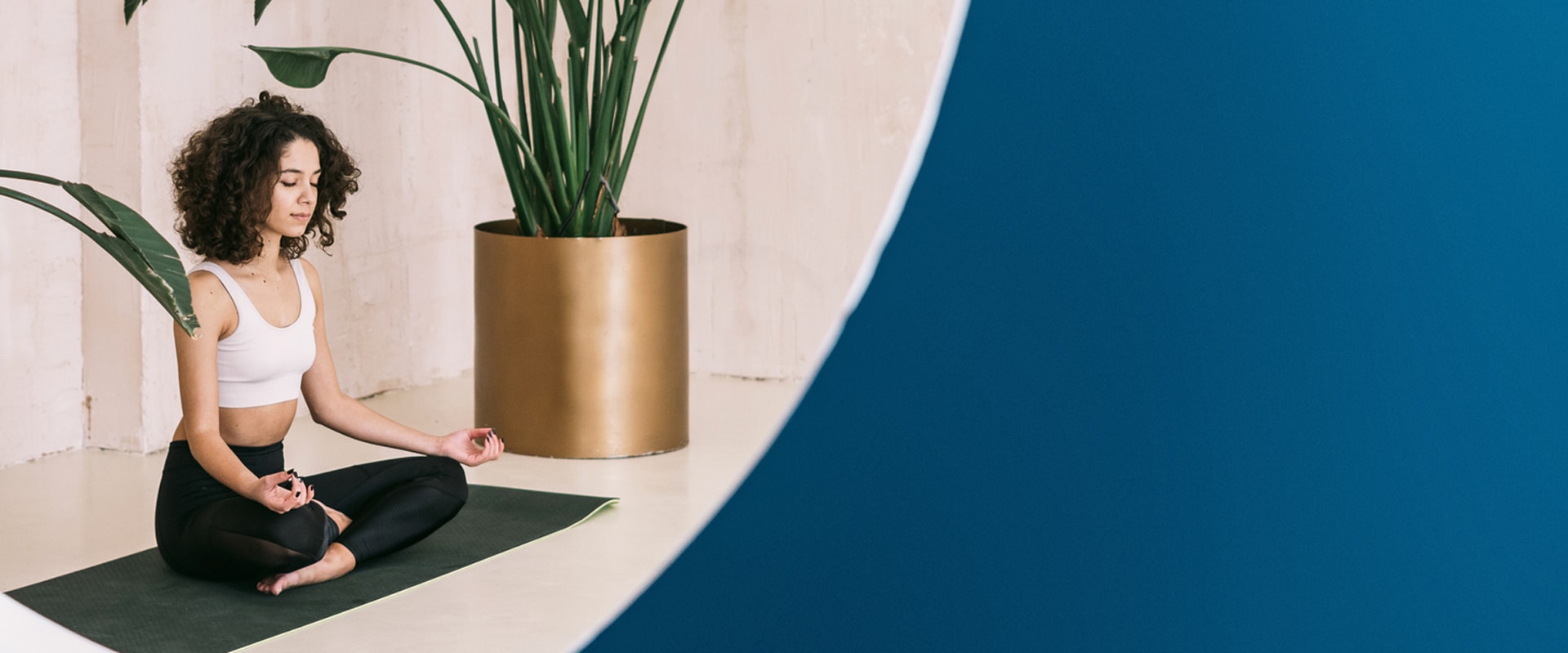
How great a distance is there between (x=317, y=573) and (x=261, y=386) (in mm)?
280

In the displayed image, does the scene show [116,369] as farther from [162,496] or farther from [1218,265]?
[1218,265]

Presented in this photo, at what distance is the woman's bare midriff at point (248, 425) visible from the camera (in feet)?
7.92

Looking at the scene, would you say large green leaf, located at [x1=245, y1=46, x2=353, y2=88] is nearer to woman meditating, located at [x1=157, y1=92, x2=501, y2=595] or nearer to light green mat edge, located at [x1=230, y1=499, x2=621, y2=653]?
woman meditating, located at [x1=157, y1=92, x2=501, y2=595]

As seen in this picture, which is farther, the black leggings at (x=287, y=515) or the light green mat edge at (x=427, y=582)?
the black leggings at (x=287, y=515)

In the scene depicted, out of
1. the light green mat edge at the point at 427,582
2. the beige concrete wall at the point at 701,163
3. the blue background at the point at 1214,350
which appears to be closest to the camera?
the blue background at the point at 1214,350

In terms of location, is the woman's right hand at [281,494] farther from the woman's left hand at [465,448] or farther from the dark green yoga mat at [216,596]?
the woman's left hand at [465,448]

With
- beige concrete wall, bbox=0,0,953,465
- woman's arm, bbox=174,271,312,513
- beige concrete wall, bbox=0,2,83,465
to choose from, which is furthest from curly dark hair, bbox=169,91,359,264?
beige concrete wall, bbox=0,0,953,465

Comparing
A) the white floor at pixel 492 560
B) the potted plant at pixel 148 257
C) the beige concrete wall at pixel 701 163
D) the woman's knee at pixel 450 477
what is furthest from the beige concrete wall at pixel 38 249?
the potted plant at pixel 148 257

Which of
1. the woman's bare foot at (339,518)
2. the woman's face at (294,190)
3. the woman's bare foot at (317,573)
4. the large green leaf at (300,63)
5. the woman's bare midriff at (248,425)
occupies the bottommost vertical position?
the woman's bare foot at (317,573)

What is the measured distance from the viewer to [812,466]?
101 centimetres

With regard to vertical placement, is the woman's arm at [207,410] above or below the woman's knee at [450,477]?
above

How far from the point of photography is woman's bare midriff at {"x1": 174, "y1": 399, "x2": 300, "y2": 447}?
7.92 feet

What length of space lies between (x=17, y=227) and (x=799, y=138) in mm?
1737

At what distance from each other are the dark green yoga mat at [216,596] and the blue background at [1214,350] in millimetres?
1375
